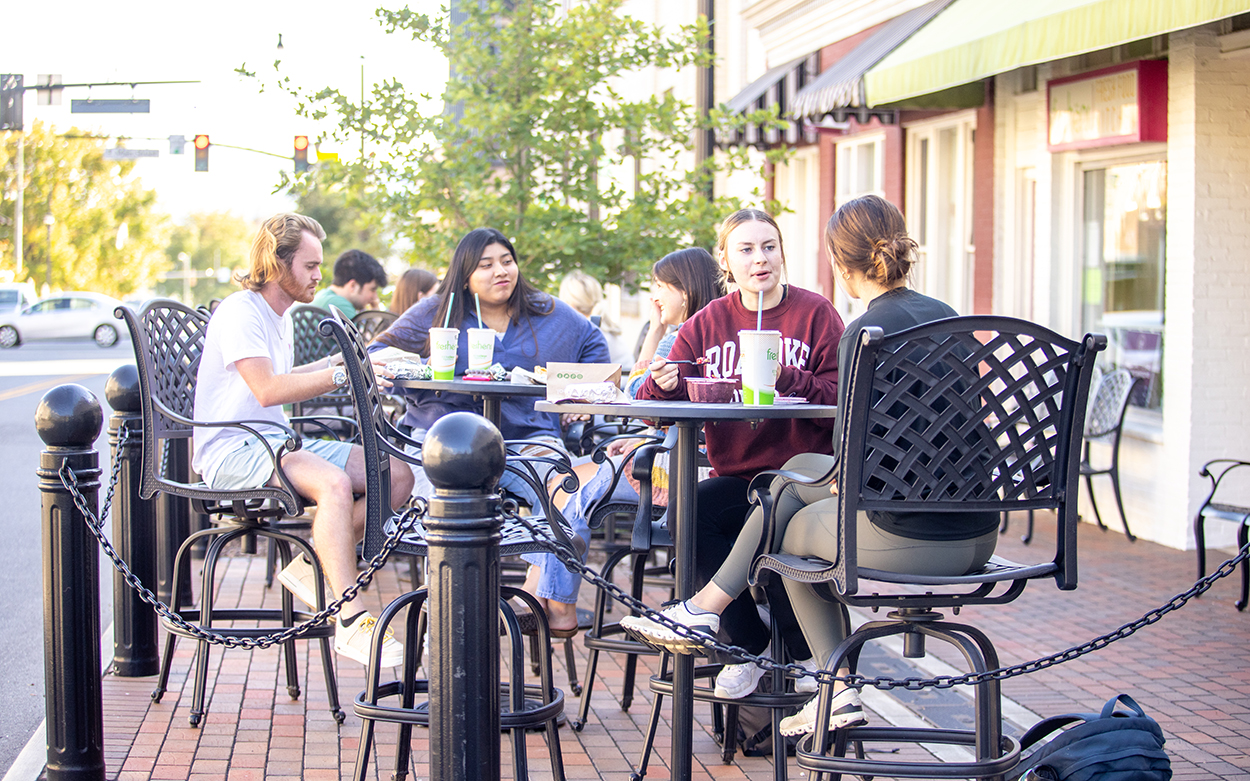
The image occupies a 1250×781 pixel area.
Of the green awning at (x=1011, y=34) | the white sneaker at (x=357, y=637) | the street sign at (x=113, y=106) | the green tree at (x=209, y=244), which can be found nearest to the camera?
the white sneaker at (x=357, y=637)

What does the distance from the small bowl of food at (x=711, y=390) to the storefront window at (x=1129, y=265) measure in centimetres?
594

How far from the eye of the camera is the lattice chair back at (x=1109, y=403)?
27.7 feet

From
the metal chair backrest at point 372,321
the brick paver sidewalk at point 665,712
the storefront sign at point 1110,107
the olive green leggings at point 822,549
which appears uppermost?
the storefront sign at point 1110,107

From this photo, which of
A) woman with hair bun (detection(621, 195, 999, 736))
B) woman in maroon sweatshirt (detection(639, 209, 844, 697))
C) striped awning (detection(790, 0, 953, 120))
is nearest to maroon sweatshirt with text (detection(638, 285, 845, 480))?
woman in maroon sweatshirt (detection(639, 209, 844, 697))

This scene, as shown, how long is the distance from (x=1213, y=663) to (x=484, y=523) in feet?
12.8

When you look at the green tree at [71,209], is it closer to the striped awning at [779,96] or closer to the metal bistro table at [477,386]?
the striped awning at [779,96]

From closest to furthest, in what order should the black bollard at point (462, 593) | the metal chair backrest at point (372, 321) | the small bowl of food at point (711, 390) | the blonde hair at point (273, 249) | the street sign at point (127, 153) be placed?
the black bollard at point (462, 593)
the small bowl of food at point (711, 390)
the blonde hair at point (273, 249)
the metal chair backrest at point (372, 321)
the street sign at point (127, 153)

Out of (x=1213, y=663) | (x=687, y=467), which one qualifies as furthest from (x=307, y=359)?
(x=1213, y=663)

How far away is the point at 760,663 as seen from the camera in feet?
10.5

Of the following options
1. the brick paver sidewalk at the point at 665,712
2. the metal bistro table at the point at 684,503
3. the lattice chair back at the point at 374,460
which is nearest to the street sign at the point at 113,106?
the brick paver sidewalk at the point at 665,712

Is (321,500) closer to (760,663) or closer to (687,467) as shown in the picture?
(687,467)

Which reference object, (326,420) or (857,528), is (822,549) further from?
(326,420)

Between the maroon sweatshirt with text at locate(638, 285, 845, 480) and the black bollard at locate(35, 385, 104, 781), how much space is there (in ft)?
5.50

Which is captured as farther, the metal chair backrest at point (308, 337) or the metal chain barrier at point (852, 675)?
the metal chair backrest at point (308, 337)
